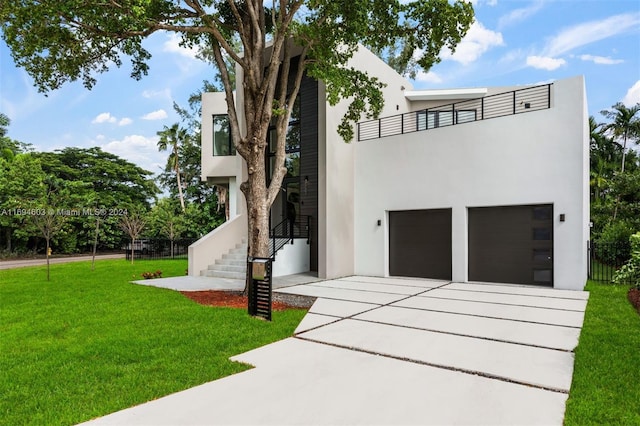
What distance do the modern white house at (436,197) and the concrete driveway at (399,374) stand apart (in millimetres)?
3341

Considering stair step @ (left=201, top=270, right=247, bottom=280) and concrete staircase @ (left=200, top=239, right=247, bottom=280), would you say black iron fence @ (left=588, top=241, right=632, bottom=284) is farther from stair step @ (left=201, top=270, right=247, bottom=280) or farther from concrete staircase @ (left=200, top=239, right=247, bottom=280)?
concrete staircase @ (left=200, top=239, right=247, bottom=280)

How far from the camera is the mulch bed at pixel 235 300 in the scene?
7.00m

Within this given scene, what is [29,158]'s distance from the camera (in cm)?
2525

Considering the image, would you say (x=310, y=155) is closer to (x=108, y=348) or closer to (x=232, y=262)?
(x=232, y=262)

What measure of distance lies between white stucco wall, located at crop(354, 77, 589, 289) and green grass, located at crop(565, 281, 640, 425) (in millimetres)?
3414

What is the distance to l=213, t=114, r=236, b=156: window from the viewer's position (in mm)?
17500

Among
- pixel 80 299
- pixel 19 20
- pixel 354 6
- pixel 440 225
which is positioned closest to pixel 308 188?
pixel 440 225

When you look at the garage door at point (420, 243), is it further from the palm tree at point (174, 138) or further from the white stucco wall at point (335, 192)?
the palm tree at point (174, 138)

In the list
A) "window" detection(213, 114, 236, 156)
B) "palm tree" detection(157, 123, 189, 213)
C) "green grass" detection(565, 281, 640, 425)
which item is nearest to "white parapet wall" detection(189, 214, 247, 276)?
"window" detection(213, 114, 236, 156)

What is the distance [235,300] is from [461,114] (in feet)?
44.0

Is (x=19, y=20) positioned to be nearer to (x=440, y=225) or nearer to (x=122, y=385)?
(x=122, y=385)

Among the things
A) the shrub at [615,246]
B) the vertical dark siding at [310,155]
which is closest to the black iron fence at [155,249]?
the vertical dark siding at [310,155]

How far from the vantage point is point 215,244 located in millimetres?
12039

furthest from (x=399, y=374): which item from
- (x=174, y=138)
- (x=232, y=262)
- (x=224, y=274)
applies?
(x=174, y=138)
